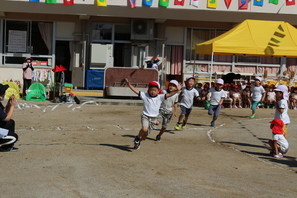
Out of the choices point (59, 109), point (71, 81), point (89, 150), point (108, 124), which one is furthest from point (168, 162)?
point (71, 81)

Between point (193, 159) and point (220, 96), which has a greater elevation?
point (220, 96)

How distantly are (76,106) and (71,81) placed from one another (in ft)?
24.6

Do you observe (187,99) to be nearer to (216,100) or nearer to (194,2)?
(216,100)

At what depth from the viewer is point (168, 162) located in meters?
9.15

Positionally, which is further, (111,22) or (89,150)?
(111,22)

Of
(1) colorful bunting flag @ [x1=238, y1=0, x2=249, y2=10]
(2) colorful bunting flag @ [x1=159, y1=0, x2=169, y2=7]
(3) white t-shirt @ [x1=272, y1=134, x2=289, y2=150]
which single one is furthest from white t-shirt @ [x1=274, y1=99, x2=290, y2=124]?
(1) colorful bunting flag @ [x1=238, y1=0, x2=249, y2=10]

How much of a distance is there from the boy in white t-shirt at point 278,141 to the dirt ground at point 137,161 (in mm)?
204

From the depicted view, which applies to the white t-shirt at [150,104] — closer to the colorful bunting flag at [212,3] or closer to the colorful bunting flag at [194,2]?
the colorful bunting flag at [194,2]

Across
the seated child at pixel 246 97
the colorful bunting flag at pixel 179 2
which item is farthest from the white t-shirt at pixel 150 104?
the colorful bunting flag at pixel 179 2

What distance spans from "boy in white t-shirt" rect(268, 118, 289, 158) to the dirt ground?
20 centimetres

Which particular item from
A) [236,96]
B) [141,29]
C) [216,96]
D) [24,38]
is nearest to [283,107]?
[216,96]

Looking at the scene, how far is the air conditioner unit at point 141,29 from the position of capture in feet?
82.6

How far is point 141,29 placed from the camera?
82.9 ft

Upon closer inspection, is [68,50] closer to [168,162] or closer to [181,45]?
[181,45]
